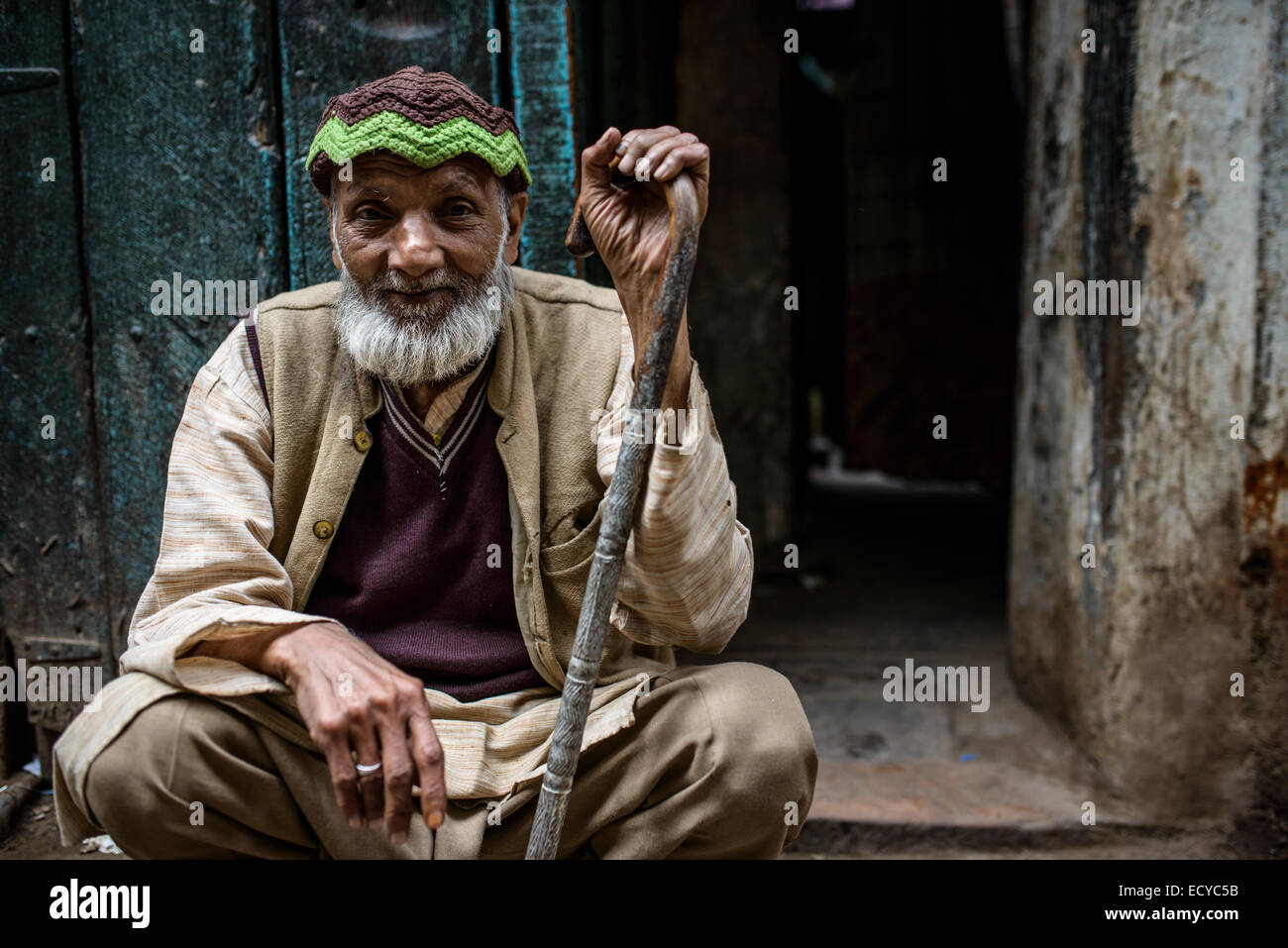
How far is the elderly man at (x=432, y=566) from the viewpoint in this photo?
5.31ft

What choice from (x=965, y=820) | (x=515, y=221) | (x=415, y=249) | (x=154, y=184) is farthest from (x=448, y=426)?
(x=965, y=820)

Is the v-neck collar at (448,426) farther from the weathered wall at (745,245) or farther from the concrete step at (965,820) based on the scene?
the weathered wall at (745,245)

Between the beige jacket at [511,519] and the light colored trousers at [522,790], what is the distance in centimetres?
5

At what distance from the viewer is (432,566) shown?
191 cm

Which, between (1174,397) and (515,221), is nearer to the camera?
(515,221)

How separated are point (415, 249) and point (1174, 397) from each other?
1949 millimetres

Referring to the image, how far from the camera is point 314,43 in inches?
97.3

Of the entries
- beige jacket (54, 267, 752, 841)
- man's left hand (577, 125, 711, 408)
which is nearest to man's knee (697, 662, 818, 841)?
beige jacket (54, 267, 752, 841)

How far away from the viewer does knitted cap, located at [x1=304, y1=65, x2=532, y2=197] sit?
179 centimetres

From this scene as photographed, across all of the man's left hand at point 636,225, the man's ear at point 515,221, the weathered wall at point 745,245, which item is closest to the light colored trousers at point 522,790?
the man's left hand at point 636,225

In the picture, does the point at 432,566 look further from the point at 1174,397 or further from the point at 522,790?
the point at 1174,397

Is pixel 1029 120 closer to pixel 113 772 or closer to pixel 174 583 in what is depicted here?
pixel 174 583

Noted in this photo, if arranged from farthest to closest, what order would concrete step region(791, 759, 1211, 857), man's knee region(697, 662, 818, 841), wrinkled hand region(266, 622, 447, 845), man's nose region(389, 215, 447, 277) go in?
concrete step region(791, 759, 1211, 857) < man's nose region(389, 215, 447, 277) < man's knee region(697, 662, 818, 841) < wrinkled hand region(266, 622, 447, 845)

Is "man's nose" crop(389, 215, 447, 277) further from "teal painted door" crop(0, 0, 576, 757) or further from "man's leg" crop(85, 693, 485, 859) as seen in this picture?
"man's leg" crop(85, 693, 485, 859)
